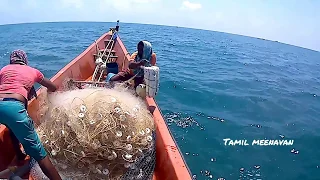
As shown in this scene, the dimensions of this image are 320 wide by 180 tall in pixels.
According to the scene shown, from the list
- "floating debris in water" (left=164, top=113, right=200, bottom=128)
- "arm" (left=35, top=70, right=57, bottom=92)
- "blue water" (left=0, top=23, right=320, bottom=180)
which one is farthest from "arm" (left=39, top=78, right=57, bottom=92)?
"floating debris in water" (left=164, top=113, right=200, bottom=128)

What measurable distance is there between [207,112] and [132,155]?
6.62 metres

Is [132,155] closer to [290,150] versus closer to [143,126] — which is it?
[143,126]

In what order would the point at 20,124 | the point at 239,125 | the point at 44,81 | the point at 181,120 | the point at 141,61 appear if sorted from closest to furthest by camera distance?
the point at 20,124 < the point at 44,81 < the point at 141,61 < the point at 181,120 < the point at 239,125

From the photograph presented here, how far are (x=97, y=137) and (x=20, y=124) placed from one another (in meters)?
0.86

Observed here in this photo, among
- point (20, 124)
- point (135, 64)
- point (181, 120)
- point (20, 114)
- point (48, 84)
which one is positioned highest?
point (135, 64)

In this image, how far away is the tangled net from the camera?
326 centimetres

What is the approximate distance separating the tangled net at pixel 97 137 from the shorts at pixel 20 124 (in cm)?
32

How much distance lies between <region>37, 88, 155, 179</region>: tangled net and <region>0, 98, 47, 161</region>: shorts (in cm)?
32

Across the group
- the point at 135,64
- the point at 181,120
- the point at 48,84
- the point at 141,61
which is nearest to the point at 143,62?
the point at 141,61

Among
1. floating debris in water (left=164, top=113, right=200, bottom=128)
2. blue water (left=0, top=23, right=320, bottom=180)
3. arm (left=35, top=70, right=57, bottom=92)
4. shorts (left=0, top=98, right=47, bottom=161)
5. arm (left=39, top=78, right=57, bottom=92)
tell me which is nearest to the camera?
shorts (left=0, top=98, right=47, bottom=161)

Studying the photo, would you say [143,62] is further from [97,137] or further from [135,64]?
[97,137]

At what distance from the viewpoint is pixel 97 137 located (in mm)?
3248

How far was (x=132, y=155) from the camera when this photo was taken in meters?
3.42

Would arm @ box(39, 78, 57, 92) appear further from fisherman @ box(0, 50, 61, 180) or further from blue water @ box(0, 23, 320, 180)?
blue water @ box(0, 23, 320, 180)
